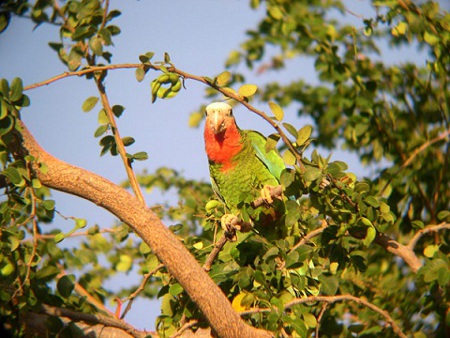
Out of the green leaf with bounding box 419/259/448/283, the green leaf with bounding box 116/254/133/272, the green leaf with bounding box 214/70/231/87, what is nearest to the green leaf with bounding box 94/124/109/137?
the green leaf with bounding box 214/70/231/87

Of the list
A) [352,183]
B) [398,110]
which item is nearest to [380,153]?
[398,110]

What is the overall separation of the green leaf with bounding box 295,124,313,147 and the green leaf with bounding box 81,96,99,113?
106 centimetres

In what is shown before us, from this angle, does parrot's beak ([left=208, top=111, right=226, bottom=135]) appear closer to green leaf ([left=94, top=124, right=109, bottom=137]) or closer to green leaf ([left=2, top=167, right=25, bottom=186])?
green leaf ([left=94, top=124, right=109, bottom=137])

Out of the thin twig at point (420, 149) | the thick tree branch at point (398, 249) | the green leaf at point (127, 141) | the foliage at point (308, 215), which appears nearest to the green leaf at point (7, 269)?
the foliage at point (308, 215)

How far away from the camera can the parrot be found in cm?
329

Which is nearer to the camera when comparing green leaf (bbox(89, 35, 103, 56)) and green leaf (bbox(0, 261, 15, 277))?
green leaf (bbox(0, 261, 15, 277))

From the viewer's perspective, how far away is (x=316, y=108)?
5.00 m

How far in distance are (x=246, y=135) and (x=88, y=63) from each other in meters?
1.16

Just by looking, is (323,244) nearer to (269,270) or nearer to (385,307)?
(269,270)

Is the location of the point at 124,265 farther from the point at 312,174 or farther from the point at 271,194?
the point at 312,174

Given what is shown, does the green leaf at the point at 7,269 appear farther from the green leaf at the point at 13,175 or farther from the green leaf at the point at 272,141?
the green leaf at the point at 272,141

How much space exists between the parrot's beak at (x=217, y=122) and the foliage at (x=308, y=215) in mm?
555

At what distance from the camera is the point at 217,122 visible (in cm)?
338

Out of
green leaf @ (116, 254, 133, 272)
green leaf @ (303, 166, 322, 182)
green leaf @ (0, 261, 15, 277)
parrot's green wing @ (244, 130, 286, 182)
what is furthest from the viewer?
green leaf @ (116, 254, 133, 272)
